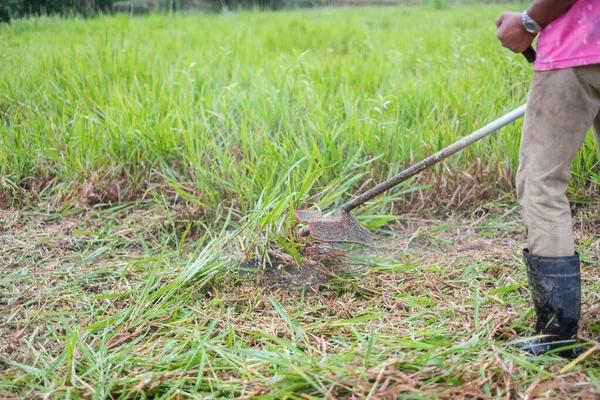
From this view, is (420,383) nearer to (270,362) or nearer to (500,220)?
(270,362)

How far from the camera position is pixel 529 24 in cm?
153

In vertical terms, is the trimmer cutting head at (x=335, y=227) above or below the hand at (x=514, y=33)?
below

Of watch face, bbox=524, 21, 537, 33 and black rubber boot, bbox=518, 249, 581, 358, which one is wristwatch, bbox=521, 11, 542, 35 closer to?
watch face, bbox=524, 21, 537, 33

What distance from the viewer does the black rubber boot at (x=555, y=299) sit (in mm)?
1608

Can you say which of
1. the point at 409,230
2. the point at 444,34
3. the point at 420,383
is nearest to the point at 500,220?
the point at 409,230

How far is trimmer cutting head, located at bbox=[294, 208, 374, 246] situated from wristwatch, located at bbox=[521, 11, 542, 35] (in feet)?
3.21

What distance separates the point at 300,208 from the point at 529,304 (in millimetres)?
1022

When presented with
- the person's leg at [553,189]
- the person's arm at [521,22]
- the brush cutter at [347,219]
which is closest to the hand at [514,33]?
the person's arm at [521,22]

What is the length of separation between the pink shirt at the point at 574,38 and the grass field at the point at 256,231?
0.82 meters

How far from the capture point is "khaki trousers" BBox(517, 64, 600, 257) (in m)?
1.50

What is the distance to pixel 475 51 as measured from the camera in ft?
14.2

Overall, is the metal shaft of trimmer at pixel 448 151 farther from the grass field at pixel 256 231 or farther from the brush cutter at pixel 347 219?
the grass field at pixel 256 231

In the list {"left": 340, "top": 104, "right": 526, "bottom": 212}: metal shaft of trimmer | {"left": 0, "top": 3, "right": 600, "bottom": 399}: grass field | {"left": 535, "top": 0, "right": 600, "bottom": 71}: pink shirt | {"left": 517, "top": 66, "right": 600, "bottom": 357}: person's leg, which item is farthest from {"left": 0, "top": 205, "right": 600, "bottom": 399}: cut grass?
{"left": 535, "top": 0, "right": 600, "bottom": 71}: pink shirt

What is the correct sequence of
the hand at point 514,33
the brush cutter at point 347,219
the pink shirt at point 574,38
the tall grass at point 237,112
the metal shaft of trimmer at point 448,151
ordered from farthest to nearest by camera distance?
1. the tall grass at point 237,112
2. the brush cutter at point 347,219
3. the metal shaft of trimmer at point 448,151
4. the hand at point 514,33
5. the pink shirt at point 574,38
